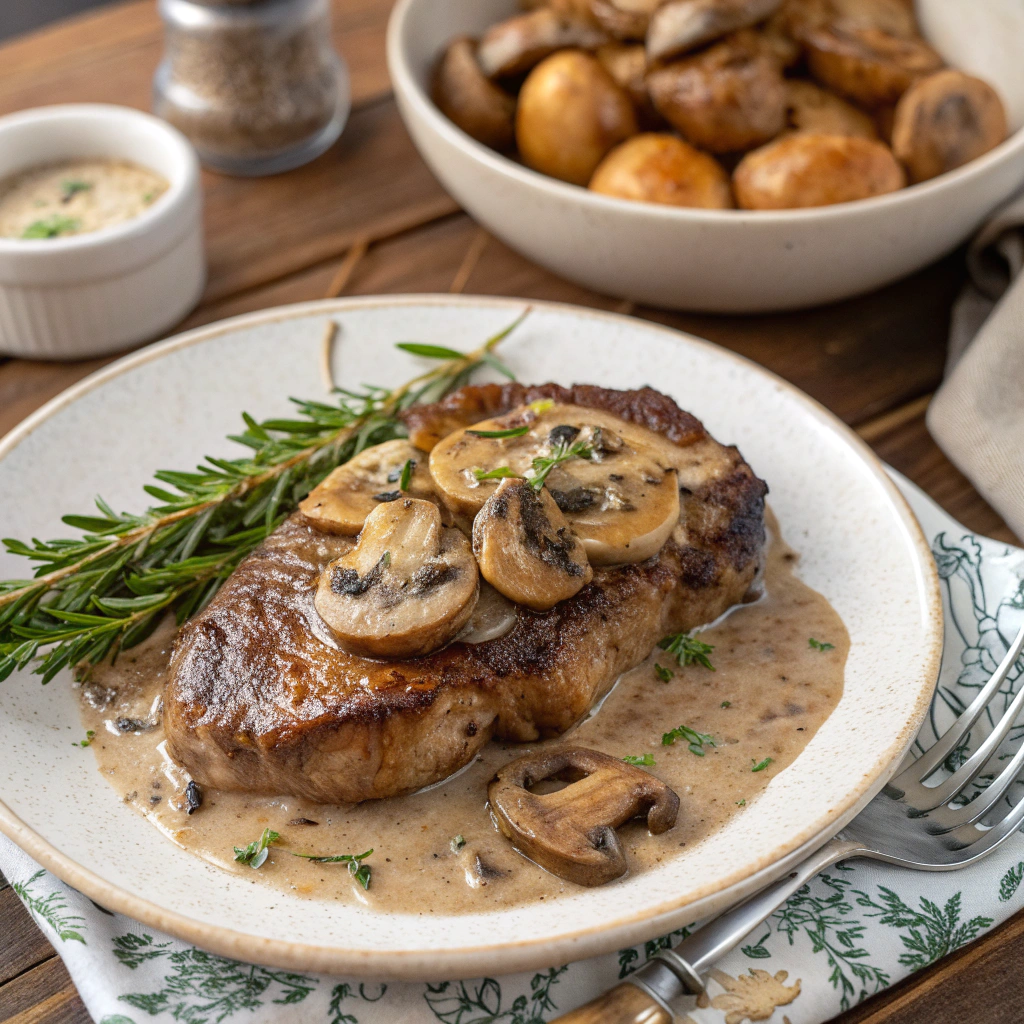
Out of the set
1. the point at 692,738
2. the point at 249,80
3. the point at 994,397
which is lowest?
the point at 994,397

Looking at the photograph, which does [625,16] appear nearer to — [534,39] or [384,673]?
[534,39]

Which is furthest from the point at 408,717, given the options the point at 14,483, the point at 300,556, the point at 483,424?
the point at 14,483

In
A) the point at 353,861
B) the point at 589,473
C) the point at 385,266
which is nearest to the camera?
the point at 353,861

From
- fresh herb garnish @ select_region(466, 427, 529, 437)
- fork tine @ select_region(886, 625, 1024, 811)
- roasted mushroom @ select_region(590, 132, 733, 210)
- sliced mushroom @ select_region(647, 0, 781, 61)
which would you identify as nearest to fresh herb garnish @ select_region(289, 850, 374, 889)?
fresh herb garnish @ select_region(466, 427, 529, 437)

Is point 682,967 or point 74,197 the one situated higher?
point 74,197

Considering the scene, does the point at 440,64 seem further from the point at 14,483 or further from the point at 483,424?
the point at 14,483

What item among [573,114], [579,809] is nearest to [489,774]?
[579,809]
